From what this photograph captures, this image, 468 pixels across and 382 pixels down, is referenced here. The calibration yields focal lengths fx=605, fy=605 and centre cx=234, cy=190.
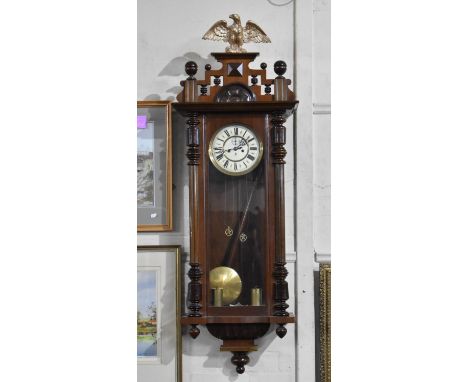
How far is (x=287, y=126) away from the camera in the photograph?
7.22ft

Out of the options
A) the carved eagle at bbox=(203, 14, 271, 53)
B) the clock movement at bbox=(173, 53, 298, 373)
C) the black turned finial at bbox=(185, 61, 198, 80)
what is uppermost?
the carved eagle at bbox=(203, 14, 271, 53)

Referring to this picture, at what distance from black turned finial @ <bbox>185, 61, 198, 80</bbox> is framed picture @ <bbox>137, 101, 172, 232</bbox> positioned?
186 millimetres

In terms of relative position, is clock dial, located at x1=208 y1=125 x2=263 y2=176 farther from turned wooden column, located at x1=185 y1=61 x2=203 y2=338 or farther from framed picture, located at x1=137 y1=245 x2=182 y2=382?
framed picture, located at x1=137 y1=245 x2=182 y2=382

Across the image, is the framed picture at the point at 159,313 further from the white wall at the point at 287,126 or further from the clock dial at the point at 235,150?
the clock dial at the point at 235,150

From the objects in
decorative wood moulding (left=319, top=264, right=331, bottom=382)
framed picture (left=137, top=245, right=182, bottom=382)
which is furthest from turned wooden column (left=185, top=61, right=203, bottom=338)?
decorative wood moulding (left=319, top=264, right=331, bottom=382)

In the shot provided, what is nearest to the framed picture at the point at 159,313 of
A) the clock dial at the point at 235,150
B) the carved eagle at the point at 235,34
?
the clock dial at the point at 235,150

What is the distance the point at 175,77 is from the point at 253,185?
19.9 inches

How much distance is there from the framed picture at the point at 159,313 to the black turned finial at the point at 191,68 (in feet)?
2.01

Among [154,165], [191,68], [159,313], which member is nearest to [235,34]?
[191,68]

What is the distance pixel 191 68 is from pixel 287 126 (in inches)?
16.3

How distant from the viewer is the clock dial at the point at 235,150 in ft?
6.77

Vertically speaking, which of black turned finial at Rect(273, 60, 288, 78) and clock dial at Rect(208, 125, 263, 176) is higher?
black turned finial at Rect(273, 60, 288, 78)

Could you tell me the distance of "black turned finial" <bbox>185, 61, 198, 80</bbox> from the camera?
2.04m

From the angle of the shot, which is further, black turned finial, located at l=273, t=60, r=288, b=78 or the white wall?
the white wall
